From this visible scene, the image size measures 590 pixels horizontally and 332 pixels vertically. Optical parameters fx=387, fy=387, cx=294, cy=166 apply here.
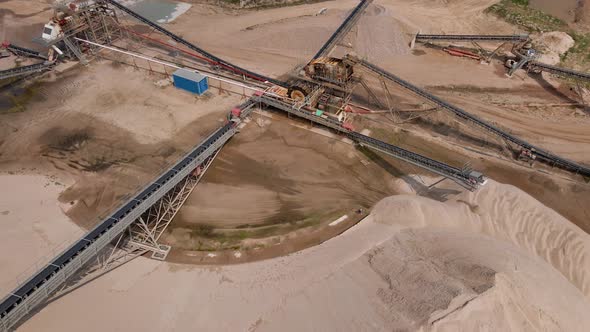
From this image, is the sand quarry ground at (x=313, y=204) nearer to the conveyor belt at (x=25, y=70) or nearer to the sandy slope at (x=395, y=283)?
the sandy slope at (x=395, y=283)

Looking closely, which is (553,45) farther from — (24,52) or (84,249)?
(24,52)

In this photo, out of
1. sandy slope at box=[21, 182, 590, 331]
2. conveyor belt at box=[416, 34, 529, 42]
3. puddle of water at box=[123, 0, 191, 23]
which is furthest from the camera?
puddle of water at box=[123, 0, 191, 23]

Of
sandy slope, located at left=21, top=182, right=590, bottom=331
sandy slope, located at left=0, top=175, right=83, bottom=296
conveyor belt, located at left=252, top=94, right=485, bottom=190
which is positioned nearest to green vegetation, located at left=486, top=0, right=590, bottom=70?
conveyor belt, located at left=252, top=94, right=485, bottom=190

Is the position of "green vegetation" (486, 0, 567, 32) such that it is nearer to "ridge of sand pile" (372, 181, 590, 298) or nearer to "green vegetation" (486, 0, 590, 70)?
"green vegetation" (486, 0, 590, 70)

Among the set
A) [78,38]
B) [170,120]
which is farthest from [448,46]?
[78,38]

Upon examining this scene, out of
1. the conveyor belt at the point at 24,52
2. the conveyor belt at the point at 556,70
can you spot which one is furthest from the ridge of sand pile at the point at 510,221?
the conveyor belt at the point at 24,52

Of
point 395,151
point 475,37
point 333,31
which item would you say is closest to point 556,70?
point 475,37

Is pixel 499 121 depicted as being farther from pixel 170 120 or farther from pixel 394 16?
pixel 170 120

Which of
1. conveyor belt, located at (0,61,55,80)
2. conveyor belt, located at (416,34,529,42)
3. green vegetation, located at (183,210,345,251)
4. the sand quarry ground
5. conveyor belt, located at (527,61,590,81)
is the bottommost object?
green vegetation, located at (183,210,345,251)
